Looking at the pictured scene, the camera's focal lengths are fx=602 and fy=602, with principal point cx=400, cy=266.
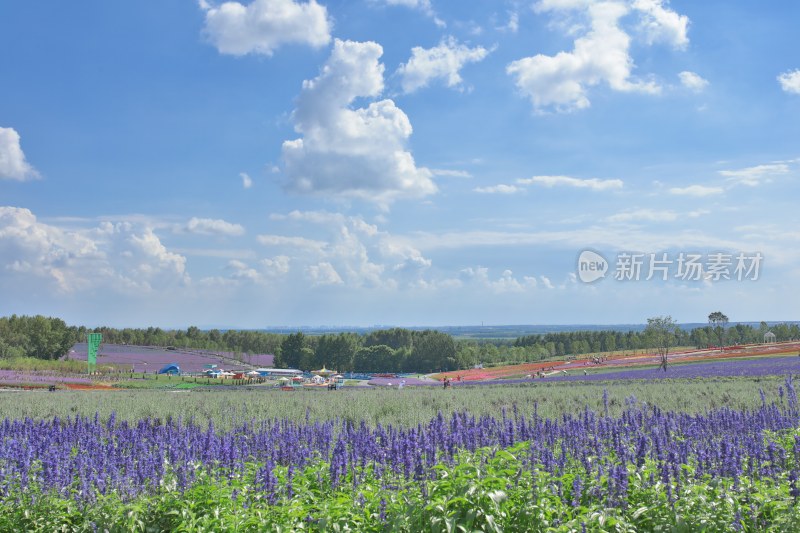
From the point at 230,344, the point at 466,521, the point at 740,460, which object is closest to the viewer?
the point at 466,521

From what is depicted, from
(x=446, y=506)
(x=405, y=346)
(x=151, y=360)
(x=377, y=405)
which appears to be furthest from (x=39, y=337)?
(x=446, y=506)

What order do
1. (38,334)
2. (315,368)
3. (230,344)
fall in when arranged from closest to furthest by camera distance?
(38,334)
(315,368)
(230,344)

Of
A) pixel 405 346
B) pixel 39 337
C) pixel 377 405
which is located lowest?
pixel 405 346

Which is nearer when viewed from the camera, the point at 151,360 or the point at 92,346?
the point at 92,346

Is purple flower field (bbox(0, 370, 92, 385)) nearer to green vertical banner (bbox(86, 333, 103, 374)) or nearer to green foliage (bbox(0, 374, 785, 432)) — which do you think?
green vertical banner (bbox(86, 333, 103, 374))

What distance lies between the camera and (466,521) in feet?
17.8

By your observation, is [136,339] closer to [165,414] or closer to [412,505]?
[165,414]

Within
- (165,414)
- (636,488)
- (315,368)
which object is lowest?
(315,368)

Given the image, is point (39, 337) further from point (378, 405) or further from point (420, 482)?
point (420, 482)

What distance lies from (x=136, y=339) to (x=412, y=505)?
116 metres

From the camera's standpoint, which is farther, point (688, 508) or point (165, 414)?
point (165, 414)

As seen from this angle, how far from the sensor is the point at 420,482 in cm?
691

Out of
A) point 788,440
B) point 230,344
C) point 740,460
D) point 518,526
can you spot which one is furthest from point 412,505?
point 230,344

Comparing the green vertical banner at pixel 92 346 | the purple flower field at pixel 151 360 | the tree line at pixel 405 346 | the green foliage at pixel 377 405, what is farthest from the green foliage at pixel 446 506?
the purple flower field at pixel 151 360
